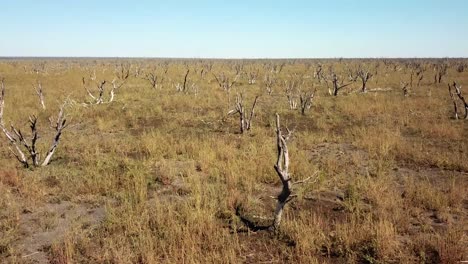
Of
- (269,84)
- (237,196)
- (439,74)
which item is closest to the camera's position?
(237,196)

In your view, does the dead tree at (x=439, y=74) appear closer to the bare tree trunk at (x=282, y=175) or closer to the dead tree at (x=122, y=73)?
the dead tree at (x=122, y=73)

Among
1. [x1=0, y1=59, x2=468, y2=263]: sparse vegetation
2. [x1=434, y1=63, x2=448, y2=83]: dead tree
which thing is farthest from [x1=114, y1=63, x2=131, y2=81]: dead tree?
[x1=434, y1=63, x2=448, y2=83]: dead tree

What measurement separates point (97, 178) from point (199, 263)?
4.51 meters

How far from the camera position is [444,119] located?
16391mm

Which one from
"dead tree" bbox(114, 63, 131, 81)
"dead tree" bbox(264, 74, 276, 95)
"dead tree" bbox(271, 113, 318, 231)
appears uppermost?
"dead tree" bbox(114, 63, 131, 81)

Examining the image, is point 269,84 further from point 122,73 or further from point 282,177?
point 282,177

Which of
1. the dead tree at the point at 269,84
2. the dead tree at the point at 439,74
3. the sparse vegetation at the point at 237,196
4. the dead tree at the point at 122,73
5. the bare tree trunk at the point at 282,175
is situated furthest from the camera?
the dead tree at the point at 439,74

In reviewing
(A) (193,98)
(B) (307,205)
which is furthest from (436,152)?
(A) (193,98)

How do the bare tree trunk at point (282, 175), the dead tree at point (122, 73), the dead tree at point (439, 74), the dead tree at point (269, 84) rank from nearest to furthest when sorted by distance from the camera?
the bare tree trunk at point (282, 175) → the dead tree at point (122, 73) → the dead tree at point (269, 84) → the dead tree at point (439, 74)

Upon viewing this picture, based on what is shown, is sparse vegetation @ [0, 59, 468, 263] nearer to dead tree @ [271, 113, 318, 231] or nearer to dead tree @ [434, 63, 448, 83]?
dead tree @ [271, 113, 318, 231]

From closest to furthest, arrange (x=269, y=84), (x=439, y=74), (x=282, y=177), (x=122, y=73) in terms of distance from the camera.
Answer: (x=282, y=177) → (x=122, y=73) → (x=269, y=84) → (x=439, y=74)

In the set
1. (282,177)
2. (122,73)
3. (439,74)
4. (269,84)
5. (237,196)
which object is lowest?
(237,196)

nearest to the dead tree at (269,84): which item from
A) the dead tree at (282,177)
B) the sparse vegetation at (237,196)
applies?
the sparse vegetation at (237,196)

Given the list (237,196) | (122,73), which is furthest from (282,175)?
(122,73)
